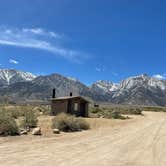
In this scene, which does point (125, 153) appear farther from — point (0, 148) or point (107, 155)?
point (0, 148)

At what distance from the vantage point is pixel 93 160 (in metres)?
11.5

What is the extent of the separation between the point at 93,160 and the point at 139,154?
2.70m

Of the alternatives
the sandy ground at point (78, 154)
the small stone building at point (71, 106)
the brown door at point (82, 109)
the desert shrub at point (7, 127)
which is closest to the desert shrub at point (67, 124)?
the desert shrub at point (7, 127)

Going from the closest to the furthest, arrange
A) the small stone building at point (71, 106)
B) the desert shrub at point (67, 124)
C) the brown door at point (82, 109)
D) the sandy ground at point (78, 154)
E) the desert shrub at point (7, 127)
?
the sandy ground at point (78, 154) < the desert shrub at point (7, 127) < the desert shrub at point (67, 124) < the small stone building at point (71, 106) < the brown door at point (82, 109)

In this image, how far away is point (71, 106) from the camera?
42.1 meters

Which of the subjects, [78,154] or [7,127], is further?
[7,127]

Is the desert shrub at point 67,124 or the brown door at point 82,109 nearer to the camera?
the desert shrub at point 67,124

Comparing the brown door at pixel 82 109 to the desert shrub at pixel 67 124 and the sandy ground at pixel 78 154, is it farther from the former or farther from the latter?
the sandy ground at pixel 78 154

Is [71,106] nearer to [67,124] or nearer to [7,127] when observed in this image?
[67,124]

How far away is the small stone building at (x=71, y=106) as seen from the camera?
41969 millimetres

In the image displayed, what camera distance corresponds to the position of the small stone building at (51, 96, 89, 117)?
41969mm

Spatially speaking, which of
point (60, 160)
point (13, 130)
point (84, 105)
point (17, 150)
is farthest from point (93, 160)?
point (84, 105)

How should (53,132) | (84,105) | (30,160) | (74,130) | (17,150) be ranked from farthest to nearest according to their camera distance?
(84,105) → (74,130) → (53,132) → (17,150) → (30,160)

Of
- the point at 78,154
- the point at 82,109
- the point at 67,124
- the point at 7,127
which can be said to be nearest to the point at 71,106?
the point at 82,109
